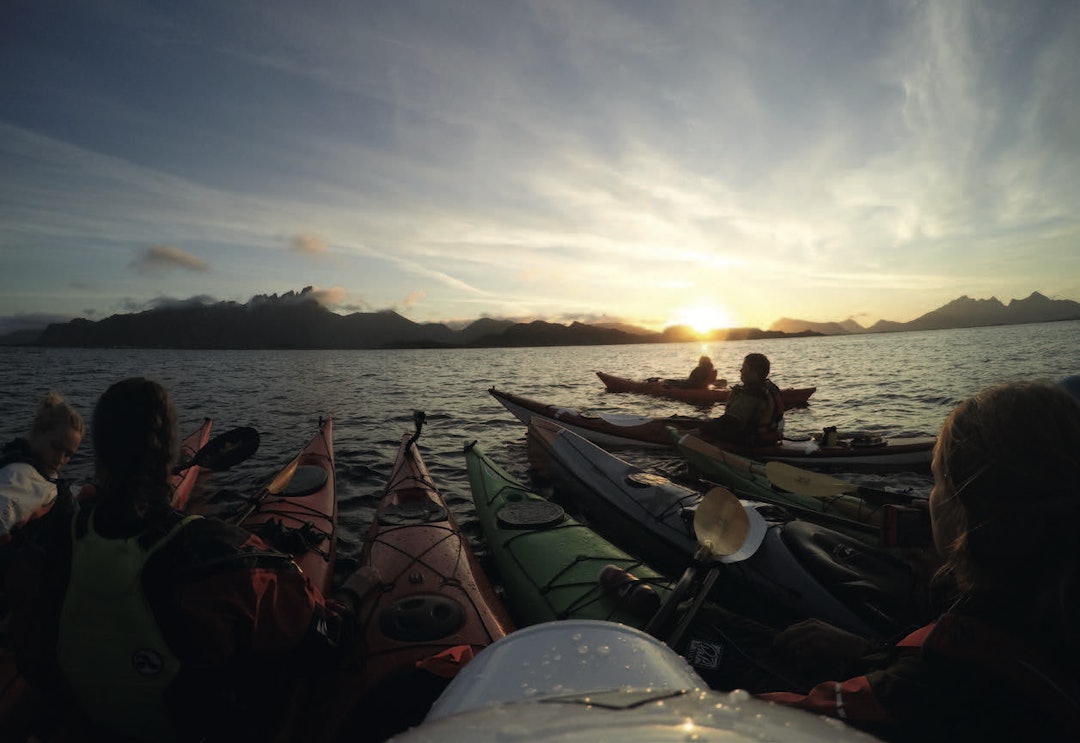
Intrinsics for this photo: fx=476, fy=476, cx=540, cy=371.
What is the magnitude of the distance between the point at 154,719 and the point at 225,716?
0.29m

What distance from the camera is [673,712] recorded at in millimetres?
890

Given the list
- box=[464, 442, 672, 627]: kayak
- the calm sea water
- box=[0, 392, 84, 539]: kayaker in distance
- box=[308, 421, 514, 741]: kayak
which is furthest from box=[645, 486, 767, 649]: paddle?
box=[0, 392, 84, 539]: kayaker in distance

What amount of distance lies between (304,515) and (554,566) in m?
2.91

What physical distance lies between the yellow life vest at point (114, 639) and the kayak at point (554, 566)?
275 centimetres

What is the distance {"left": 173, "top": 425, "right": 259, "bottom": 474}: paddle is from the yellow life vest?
1.28m

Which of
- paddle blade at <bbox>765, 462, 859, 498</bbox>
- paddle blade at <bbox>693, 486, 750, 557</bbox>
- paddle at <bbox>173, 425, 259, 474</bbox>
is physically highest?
paddle at <bbox>173, 425, 259, 474</bbox>

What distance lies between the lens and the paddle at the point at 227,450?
126 inches

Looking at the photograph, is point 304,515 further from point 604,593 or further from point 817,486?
point 817,486

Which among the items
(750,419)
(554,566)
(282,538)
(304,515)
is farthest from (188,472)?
(750,419)

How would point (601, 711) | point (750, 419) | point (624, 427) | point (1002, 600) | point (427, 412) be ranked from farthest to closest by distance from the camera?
point (427, 412)
point (624, 427)
point (750, 419)
point (1002, 600)
point (601, 711)

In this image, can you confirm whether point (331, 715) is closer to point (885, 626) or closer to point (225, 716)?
point (225, 716)

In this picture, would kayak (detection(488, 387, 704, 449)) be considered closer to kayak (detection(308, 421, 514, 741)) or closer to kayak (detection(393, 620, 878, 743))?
kayak (detection(308, 421, 514, 741))

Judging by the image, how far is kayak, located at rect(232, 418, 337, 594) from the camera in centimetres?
400

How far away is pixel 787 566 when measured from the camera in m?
3.95
